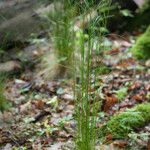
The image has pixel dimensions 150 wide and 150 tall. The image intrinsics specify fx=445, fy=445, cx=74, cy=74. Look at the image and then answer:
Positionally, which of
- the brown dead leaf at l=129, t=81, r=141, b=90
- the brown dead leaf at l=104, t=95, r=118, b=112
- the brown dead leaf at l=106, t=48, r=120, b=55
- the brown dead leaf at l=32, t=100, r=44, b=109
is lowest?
the brown dead leaf at l=32, t=100, r=44, b=109

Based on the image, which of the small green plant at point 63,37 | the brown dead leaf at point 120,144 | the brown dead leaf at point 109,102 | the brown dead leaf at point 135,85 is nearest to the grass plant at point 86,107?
the brown dead leaf at point 120,144

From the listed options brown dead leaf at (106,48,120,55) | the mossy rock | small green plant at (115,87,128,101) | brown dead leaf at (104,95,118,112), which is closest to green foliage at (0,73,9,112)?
brown dead leaf at (104,95,118,112)

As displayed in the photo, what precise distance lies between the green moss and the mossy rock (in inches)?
61.8

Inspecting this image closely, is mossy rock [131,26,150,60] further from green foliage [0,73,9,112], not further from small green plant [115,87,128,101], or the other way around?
green foliage [0,73,9,112]

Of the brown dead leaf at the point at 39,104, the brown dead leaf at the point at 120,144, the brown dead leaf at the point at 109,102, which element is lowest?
the brown dead leaf at the point at 120,144

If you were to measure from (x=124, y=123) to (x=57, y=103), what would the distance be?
84 centimetres

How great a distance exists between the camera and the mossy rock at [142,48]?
4.89m

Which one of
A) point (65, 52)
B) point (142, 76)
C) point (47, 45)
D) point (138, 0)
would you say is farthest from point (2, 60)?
point (138, 0)

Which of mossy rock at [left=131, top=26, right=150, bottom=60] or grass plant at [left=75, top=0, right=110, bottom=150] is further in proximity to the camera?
mossy rock at [left=131, top=26, right=150, bottom=60]

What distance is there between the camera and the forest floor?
3381 millimetres

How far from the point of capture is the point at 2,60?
506 cm

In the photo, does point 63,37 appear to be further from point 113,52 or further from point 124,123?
point 124,123

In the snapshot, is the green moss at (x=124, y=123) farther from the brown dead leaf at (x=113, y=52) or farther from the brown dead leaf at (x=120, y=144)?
the brown dead leaf at (x=113, y=52)

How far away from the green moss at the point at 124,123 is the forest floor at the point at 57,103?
5cm
